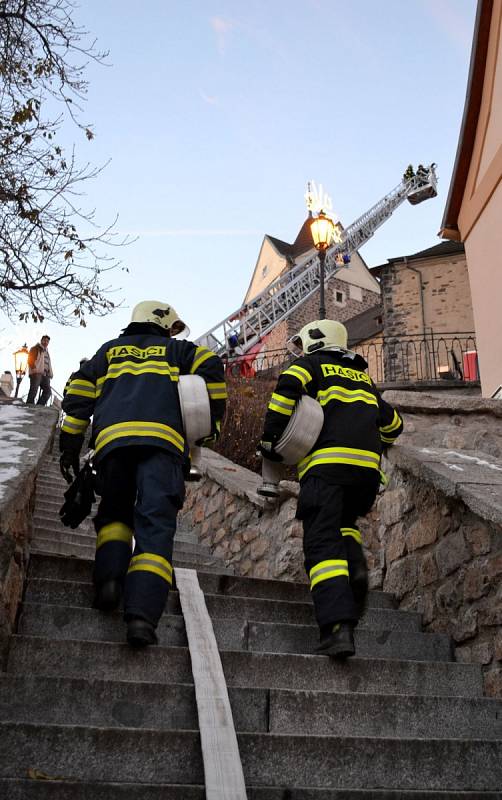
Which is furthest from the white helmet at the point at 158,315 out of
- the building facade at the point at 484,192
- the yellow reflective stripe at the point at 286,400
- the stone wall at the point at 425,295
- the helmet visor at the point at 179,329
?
the stone wall at the point at 425,295

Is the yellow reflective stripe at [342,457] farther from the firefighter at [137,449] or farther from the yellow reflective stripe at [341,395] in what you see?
the firefighter at [137,449]

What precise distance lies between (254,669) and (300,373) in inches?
57.3

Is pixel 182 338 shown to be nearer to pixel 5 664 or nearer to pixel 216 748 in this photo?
pixel 5 664

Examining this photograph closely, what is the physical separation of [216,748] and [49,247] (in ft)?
27.1

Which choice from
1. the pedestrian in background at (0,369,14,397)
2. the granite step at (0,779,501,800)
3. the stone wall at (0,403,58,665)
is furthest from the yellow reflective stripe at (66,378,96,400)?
the pedestrian in background at (0,369,14,397)

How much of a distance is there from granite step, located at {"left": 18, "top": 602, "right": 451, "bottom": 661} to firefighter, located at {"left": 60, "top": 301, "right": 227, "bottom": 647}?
4.0 inches

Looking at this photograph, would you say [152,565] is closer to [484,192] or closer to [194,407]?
[194,407]

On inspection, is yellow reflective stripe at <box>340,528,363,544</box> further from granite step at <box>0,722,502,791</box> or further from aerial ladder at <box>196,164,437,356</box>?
aerial ladder at <box>196,164,437,356</box>

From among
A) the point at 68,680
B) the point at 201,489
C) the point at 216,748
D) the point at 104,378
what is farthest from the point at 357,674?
the point at 201,489

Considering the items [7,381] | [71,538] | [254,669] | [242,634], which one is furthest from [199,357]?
[7,381]

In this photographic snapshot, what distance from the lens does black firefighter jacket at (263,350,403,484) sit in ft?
11.2

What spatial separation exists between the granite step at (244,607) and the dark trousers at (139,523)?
0.80ft

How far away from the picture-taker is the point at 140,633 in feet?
9.16

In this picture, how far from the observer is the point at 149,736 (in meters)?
2.26
